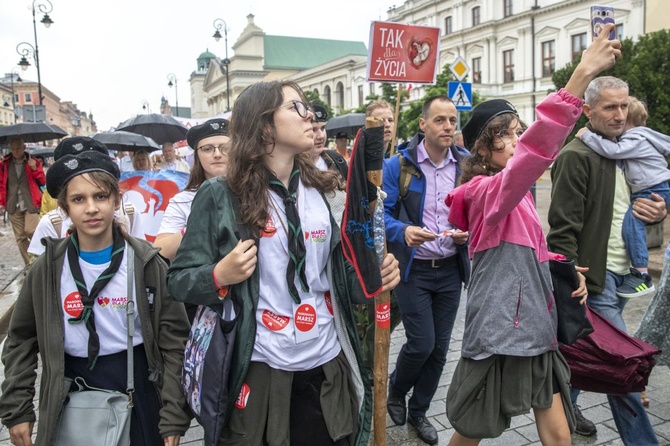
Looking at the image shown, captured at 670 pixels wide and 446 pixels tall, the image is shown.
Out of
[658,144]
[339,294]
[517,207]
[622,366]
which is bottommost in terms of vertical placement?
[622,366]

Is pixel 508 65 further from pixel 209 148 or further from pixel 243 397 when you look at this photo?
Answer: pixel 243 397

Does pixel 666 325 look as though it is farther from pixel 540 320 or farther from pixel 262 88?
pixel 262 88

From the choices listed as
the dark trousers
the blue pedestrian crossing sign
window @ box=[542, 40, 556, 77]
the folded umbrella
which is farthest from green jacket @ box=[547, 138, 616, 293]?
window @ box=[542, 40, 556, 77]

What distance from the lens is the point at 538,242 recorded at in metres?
2.63

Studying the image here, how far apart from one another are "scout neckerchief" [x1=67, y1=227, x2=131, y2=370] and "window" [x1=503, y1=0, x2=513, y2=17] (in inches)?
2237

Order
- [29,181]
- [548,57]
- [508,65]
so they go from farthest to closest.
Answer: [508,65] → [548,57] → [29,181]

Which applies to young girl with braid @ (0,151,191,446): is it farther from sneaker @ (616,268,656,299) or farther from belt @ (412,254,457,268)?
sneaker @ (616,268,656,299)

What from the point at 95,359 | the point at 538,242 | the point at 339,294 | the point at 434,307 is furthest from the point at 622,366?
the point at 95,359

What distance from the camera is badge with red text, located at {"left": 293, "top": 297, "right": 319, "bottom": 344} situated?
7.00ft

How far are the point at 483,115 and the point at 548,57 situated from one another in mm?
51345

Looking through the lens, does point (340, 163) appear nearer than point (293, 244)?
No

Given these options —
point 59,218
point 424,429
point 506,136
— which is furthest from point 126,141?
point 506,136

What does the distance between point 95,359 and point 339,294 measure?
103cm

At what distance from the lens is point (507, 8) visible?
53469 millimetres
